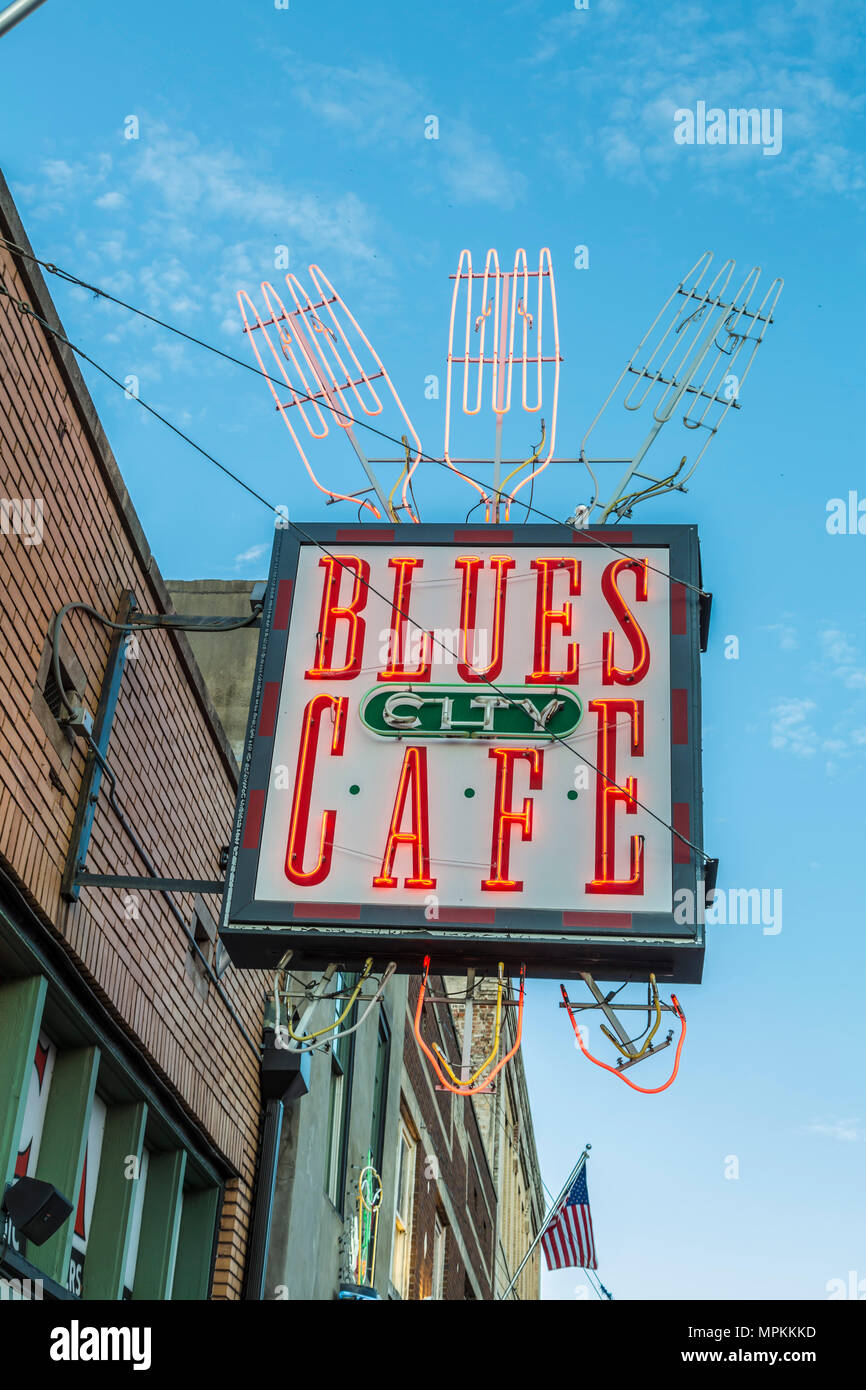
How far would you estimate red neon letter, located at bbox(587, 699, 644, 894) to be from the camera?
8266 mm

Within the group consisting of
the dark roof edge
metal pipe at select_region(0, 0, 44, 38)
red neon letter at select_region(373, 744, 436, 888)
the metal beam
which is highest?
the dark roof edge

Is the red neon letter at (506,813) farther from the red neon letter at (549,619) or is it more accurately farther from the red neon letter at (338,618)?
the red neon letter at (338,618)

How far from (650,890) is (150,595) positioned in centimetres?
363

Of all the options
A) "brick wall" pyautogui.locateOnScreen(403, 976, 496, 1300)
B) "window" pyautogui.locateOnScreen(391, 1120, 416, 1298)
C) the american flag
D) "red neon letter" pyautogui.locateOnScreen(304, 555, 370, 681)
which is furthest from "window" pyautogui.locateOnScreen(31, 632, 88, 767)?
the american flag

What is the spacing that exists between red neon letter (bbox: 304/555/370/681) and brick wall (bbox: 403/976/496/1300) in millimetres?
7588

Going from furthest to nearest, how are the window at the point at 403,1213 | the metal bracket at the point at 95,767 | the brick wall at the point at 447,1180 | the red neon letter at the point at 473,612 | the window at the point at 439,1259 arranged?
1. the window at the point at 439,1259
2. the brick wall at the point at 447,1180
3. the window at the point at 403,1213
4. the red neon letter at the point at 473,612
5. the metal bracket at the point at 95,767

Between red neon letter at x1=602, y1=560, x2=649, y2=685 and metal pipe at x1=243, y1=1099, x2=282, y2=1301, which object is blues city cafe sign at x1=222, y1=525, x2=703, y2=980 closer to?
red neon letter at x1=602, y1=560, x2=649, y2=685

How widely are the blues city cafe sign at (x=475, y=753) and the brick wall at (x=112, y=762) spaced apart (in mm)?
818

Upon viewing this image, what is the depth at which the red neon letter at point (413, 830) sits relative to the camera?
8.41 m

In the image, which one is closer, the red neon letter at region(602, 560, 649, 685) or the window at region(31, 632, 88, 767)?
the window at region(31, 632, 88, 767)

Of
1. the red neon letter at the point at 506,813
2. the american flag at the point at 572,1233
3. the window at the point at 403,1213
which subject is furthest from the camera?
the american flag at the point at 572,1233

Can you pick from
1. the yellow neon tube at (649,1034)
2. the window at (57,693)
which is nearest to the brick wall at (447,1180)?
the yellow neon tube at (649,1034)
